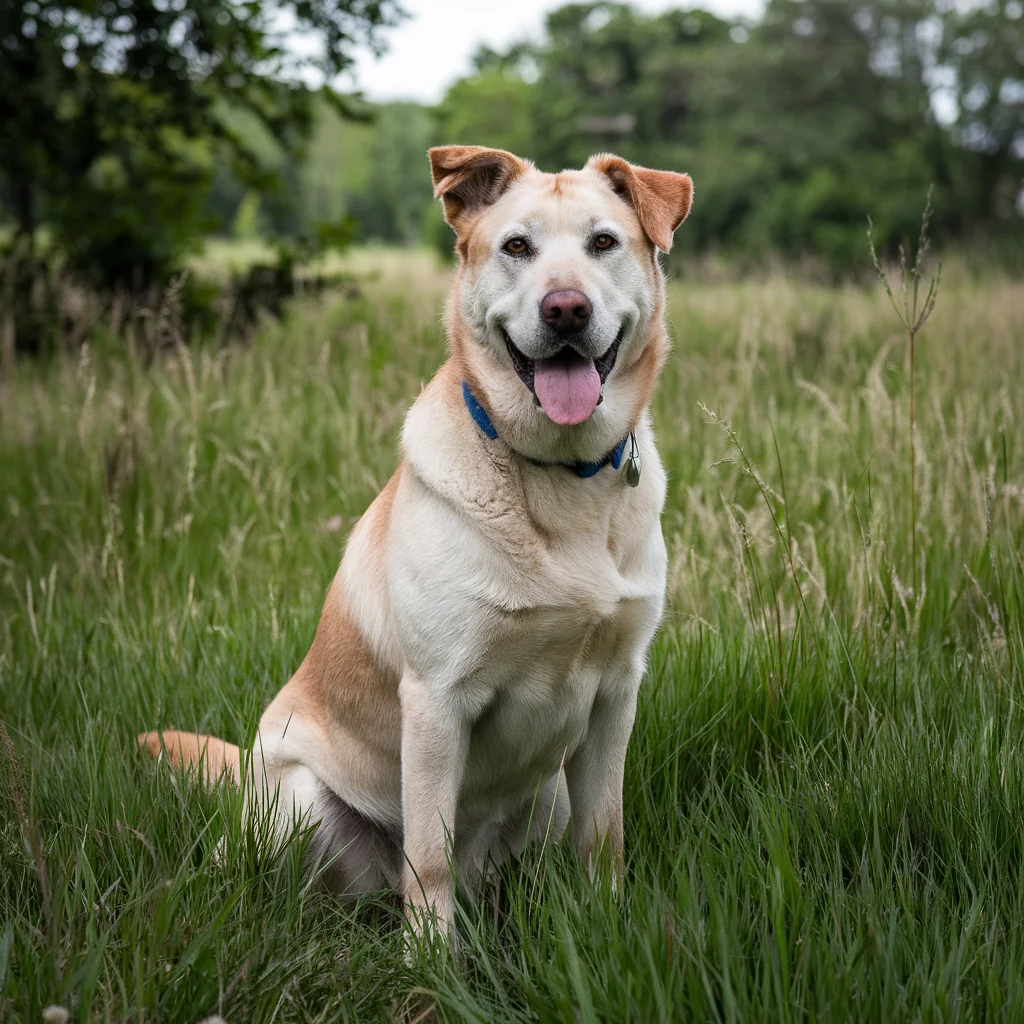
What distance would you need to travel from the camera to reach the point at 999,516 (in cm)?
396

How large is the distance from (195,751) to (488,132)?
51022mm

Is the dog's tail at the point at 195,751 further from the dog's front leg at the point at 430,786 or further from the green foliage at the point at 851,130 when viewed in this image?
the green foliage at the point at 851,130

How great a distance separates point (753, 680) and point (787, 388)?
12.2 feet

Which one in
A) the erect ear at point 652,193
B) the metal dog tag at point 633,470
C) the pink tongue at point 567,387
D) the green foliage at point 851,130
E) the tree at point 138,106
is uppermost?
the green foliage at point 851,130

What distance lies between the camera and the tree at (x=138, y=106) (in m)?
5.99

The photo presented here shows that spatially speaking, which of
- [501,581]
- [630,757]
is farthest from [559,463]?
[630,757]

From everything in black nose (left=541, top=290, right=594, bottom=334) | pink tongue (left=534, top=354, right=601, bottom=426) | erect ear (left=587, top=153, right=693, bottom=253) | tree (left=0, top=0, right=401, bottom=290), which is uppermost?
tree (left=0, top=0, right=401, bottom=290)

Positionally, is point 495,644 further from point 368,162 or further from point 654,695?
point 368,162

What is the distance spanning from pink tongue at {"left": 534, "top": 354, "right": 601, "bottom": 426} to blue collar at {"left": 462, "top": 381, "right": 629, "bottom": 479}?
11 cm

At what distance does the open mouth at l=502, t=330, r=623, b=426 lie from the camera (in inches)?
91.0

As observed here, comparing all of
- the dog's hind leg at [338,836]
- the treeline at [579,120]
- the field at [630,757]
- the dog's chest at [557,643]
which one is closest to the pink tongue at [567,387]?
the dog's chest at [557,643]

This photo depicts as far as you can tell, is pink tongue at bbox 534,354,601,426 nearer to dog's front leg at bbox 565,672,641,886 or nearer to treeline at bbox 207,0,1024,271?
dog's front leg at bbox 565,672,641,886

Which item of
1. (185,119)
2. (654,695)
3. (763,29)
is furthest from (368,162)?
(654,695)

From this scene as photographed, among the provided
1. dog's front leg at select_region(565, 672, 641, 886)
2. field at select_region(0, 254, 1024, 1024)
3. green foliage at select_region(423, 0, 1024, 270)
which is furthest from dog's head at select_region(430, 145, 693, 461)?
→ green foliage at select_region(423, 0, 1024, 270)
